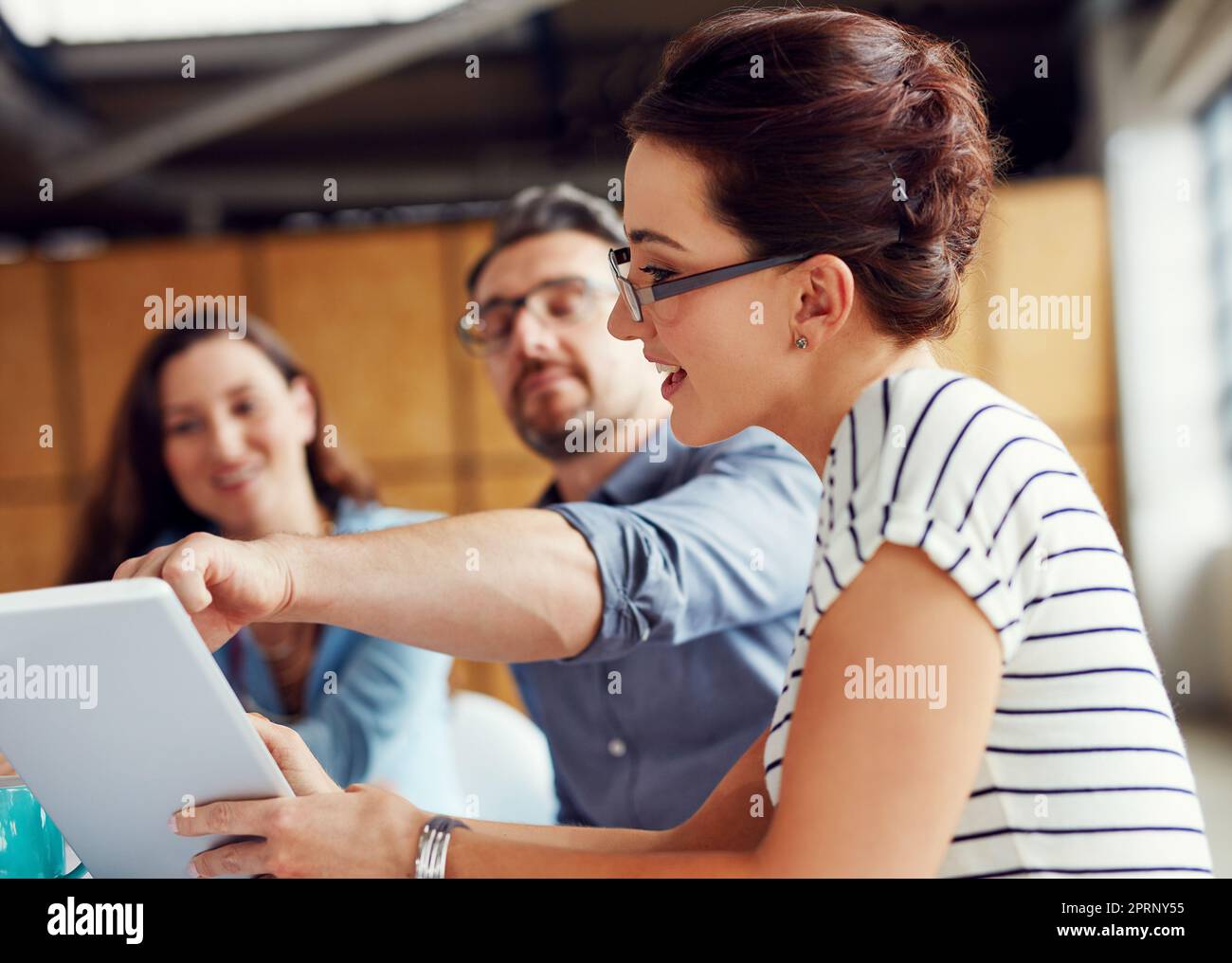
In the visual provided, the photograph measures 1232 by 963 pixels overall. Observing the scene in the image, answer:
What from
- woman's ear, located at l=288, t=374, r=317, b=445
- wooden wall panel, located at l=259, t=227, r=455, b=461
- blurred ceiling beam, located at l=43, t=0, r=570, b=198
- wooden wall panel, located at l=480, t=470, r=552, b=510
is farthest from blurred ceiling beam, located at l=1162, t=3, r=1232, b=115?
woman's ear, located at l=288, t=374, r=317, b=445

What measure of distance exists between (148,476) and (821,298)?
5.05ft

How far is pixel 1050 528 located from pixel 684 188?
0.38 m

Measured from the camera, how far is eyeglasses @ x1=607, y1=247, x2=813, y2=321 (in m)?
0.83

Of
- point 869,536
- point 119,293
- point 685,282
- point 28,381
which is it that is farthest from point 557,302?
point 28,381

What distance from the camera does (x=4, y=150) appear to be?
14.1ft

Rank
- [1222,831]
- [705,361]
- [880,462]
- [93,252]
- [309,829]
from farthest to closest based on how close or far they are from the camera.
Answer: [93,252], [1222,831], [705,361], [309,829], [880,462]

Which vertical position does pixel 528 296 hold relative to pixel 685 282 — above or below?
above

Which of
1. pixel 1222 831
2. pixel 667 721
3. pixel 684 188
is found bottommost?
pixel 1222 831

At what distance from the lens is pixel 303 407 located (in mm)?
1971

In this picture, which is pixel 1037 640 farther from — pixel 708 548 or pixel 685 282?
pixel 708 548

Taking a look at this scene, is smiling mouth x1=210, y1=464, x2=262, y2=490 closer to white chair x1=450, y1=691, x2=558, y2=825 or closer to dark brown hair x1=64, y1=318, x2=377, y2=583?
dark brown hair x1=64, y1=318, x2=377, y2=583

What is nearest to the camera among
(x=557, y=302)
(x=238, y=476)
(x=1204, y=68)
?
(x=557, y=302)
